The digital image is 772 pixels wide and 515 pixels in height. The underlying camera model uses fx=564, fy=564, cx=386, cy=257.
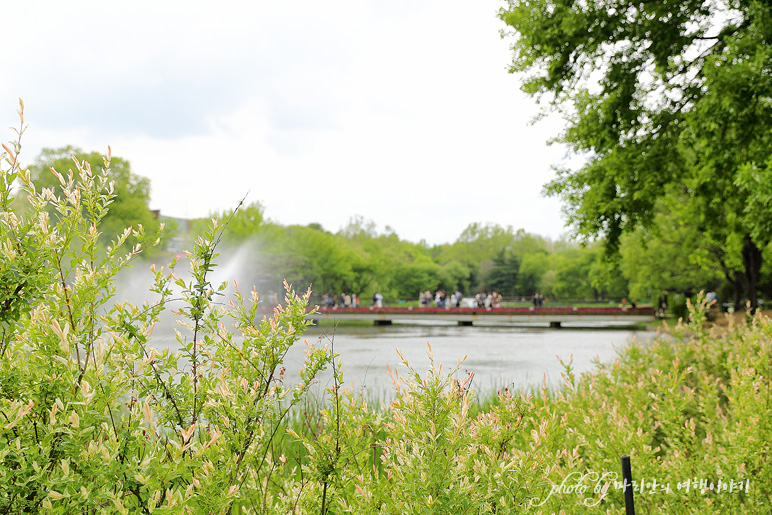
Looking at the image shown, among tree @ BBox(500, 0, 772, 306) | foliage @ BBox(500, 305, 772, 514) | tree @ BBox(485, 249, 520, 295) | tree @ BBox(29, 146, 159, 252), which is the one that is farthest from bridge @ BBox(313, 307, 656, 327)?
tree @ BBox(485, 249, 520, 295)

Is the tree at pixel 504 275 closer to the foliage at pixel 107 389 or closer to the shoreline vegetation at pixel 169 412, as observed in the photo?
the shoreline vegetation at pixel 169 412

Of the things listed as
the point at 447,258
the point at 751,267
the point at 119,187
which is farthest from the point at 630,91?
the point at 447,258

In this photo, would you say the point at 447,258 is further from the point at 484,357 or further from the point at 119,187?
the point at 484,357

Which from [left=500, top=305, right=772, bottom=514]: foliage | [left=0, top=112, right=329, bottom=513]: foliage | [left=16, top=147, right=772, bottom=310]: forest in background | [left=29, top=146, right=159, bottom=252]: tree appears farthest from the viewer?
[left=29, top=146, right=159, bottom=252]: tree

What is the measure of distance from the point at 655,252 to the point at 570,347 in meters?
12.7

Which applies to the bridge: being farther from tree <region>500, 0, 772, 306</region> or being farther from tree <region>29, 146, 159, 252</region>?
tree <region>500, 0, 772, 306</region>

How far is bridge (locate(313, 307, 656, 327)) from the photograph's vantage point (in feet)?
132

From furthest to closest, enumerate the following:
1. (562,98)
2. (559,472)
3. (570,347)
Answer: (570,347) → (562,98) → (559,472)

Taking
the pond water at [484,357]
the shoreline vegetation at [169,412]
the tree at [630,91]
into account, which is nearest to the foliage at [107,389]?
the shoreline vegetation at [169,412]

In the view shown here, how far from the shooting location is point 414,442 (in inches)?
76.7

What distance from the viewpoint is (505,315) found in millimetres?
42125

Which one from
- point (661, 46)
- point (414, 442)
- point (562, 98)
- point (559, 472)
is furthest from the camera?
point (562, 98)

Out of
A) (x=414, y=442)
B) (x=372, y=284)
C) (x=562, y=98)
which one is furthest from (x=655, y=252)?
(x=372, y=284)

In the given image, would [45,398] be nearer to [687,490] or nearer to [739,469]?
[687,490]
